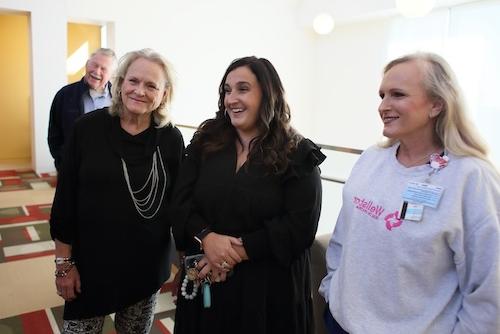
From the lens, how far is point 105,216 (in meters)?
1.62

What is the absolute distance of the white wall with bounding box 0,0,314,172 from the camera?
21.8 ft

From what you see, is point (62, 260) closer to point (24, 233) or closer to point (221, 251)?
point (221, 251)

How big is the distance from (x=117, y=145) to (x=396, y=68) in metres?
1.03

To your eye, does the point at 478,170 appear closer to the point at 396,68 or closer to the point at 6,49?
the point at 396,68

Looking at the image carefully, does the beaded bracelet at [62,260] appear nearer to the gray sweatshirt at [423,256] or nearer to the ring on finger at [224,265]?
the ring on finger at [224,265]

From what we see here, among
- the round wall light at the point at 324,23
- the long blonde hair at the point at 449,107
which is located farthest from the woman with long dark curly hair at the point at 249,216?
the round wall light at the point at 324,23

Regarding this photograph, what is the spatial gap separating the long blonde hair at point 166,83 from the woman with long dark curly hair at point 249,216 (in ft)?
0.89

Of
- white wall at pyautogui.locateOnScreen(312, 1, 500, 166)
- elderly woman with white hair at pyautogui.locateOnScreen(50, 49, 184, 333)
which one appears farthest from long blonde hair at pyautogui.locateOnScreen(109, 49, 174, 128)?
white wall at pyautogui.locateOnScreen(312, 1, 500, 166)

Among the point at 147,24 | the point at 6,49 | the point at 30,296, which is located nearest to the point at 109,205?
the point at 30,296

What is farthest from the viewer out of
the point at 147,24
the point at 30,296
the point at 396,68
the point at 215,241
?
the point at 147,24

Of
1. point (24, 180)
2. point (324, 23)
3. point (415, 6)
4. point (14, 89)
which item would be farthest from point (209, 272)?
point (14, 89)

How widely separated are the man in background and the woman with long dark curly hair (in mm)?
1906

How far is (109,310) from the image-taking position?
1.67 meters

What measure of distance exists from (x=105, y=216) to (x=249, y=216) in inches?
22.3
